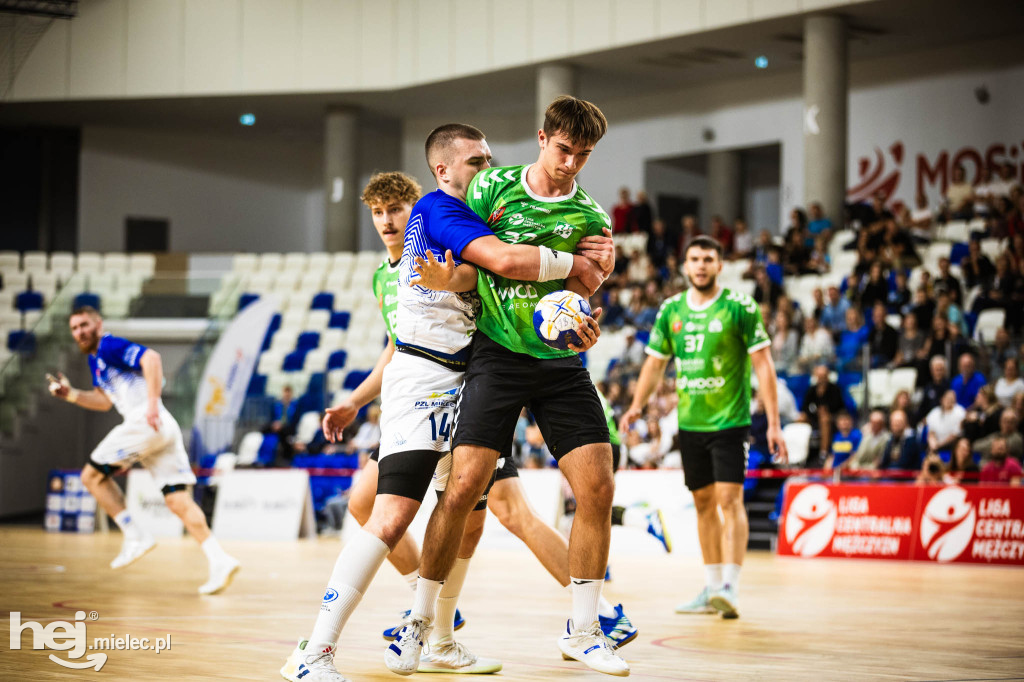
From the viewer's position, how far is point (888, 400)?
1380cm

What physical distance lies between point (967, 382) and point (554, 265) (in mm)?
10218

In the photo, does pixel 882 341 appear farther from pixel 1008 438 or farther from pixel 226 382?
pixel 226 382

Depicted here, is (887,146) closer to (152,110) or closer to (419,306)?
(152,110)

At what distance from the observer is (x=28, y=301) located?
2152 cm

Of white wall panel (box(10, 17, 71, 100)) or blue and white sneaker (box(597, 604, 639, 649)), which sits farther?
white wall panel (box(10, 17, 71, 100))

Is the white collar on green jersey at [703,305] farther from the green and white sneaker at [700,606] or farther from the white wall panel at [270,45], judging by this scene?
the white wall panel at [270,45]

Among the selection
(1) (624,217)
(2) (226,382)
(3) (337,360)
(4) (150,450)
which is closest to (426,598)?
(4) (150,450)

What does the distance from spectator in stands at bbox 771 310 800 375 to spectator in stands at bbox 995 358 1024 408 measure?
8.15 feet

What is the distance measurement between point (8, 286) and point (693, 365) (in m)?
18.4

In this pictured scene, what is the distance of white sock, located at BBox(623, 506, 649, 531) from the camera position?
12.5 metres

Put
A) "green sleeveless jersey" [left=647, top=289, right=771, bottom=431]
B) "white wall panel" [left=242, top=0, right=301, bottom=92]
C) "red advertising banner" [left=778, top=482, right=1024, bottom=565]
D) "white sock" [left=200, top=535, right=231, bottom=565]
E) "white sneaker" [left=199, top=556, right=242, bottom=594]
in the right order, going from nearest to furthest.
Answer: "green sleeveless jersey" [left=647, top=289, right=771, bottom=431]
"white sneaker" [left=199, top=556, right=242, bottom=594]
"white sock" [left=200, top=535, right=231, bottom=565]
"red advertising banner" [left=778, top=482, right=1024, bottom=565]
"white wall panel" [left=242, top=0, right=301, bottom=92]

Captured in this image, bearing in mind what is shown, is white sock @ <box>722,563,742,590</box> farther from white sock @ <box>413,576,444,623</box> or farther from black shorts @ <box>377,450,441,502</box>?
black shorts @ <box>377,450,441,502</box>

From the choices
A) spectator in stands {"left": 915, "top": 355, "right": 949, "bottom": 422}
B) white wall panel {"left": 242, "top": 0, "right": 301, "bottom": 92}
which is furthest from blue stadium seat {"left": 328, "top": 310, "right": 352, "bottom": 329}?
spectator in stands {"left": 915, "top": 355, "right": 949, "bottom": 422}

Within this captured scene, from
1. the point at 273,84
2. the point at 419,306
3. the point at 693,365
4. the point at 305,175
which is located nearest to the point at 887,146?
the point at 273,84
